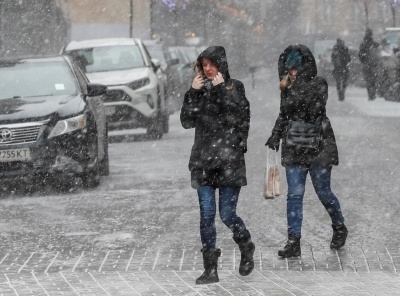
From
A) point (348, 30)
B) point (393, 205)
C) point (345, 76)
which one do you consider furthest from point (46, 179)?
point (348, 30)

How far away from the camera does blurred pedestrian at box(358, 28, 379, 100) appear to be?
107 feet

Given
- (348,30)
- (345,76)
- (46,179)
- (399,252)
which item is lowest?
(348,30)

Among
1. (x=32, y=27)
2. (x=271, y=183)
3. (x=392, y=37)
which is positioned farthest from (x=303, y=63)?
(x=32, y=27)

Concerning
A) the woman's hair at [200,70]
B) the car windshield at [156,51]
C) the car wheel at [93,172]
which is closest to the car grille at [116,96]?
the car wheel at [93,172]

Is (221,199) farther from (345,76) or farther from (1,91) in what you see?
(345,76)

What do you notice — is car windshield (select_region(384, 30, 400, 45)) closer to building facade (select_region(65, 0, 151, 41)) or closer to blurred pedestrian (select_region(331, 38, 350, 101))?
blurred pedestrian (select_region(331, 38, 350, 101))

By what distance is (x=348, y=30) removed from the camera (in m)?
97.9

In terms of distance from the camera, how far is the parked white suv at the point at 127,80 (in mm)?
21094

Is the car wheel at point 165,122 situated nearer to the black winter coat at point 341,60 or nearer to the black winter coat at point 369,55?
the black winter coat at point 369,55

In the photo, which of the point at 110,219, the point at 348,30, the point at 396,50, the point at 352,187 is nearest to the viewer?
the point at 110,219

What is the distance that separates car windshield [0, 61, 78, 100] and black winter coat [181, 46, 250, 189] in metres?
6.52

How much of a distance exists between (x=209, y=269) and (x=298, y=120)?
58.7 inches

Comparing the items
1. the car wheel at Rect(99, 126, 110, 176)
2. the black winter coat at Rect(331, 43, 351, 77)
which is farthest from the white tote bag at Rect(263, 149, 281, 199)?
the black winter coat at Rect(331, 43, 351, 77)

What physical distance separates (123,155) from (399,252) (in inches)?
387
